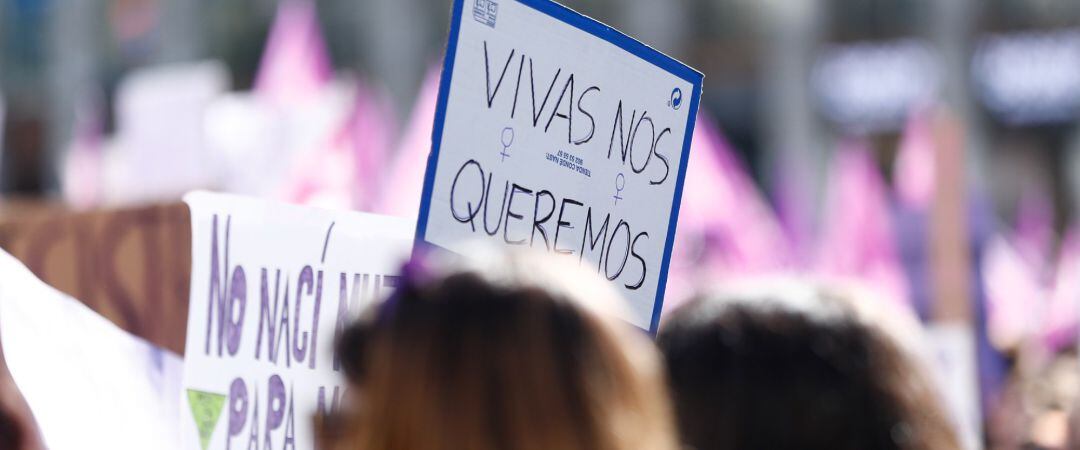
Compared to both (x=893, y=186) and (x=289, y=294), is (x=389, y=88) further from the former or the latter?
(x=289, y=294)

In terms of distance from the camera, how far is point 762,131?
24562mm

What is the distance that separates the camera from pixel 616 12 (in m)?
25.3

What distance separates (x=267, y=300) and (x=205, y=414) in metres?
0.18

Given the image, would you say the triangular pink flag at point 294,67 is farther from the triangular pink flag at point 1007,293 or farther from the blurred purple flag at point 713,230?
the triangular pink flag at point 1007,293

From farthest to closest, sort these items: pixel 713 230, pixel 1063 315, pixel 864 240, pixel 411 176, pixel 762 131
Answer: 1. pixel 762 131
2. pixel 713 230
3. pixel 1063 315
4. pixel 864 240
5. pixel 411 176

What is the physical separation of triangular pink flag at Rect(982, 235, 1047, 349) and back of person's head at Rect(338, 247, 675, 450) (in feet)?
19.4

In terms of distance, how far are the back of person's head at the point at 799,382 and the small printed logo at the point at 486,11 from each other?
449 millimetres

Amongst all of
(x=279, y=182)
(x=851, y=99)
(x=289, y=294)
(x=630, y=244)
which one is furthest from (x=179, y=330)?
(x=851, y=99)

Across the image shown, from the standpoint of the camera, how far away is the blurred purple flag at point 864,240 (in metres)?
6.88

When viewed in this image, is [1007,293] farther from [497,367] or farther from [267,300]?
[497,367]

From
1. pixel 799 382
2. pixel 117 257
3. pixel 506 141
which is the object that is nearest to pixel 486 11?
pixel 506 141

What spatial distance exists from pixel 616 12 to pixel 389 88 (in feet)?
14.0

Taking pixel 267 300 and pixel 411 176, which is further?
pixel 411 176

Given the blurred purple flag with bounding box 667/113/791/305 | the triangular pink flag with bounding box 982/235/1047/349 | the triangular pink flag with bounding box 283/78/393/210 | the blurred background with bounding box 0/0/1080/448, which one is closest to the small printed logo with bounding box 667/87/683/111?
the blurred background with bounding box 0/0/1080/448
